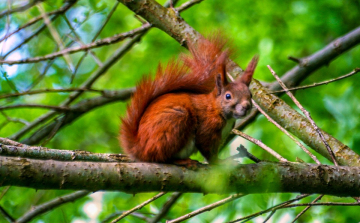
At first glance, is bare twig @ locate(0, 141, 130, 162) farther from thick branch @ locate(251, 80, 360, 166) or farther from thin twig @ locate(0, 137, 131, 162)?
thick branch @ locate(251, 80, 360, 166)

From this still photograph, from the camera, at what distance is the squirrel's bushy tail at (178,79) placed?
2686mm

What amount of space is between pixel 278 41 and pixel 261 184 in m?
3.09

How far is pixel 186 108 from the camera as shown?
8.77 ft

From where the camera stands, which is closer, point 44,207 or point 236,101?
point 236,101

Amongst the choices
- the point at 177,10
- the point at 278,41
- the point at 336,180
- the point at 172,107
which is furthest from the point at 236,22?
the point at 336,180

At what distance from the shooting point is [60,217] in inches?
113

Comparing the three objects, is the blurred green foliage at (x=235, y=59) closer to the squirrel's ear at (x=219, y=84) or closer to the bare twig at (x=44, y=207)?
the bare twig at (x=44, y=207)

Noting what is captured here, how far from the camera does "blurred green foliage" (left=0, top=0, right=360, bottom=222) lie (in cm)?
337

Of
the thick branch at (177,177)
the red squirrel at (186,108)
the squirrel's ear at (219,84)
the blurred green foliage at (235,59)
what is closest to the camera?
the thick branch at (177,177)

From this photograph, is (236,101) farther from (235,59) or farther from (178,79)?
(235,59)

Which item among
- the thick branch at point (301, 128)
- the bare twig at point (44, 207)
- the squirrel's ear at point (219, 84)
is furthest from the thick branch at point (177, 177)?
the bare twig at point (44, 207)

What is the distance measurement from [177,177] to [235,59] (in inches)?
62.0

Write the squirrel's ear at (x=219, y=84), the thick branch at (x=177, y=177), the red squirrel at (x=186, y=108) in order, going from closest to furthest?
the thick branch at (x=177, y=177) < the red squirrel at (x=186, y=108) < the squirrel's ear at (x=219, y=84)

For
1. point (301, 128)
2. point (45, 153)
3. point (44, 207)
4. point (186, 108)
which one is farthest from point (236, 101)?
point (44, 207)
